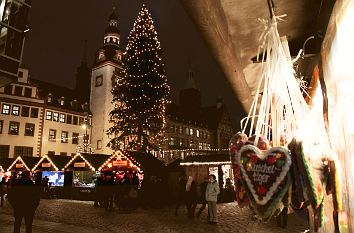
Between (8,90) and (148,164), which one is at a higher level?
(8,90)

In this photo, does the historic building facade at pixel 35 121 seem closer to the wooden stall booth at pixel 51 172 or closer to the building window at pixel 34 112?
the building window at pixel 34 112

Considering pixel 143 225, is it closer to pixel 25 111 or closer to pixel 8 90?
pixel 25 111

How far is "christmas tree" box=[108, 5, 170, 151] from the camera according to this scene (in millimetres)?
33188

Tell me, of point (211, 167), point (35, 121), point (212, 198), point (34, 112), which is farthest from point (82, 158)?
point (34, 112)

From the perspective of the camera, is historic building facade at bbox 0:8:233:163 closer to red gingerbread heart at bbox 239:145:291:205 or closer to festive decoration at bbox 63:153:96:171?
festive decoration at bbox 63:153:96:171

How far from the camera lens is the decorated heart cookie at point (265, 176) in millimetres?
1910

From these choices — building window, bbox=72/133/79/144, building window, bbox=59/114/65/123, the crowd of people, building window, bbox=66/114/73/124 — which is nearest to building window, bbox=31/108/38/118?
building window, bbox=59/114/65/123

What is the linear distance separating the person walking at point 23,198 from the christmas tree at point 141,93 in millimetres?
23409

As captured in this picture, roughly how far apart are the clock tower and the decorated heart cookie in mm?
45872

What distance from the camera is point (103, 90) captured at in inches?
1914

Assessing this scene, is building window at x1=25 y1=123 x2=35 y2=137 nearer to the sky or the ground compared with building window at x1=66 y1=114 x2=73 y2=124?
nearer to the ground

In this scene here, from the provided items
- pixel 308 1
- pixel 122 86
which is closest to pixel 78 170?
pixel 122 86

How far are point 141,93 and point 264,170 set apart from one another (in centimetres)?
3216

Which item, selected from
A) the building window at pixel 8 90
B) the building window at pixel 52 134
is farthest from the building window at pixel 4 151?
the building window at pixel 8 90
